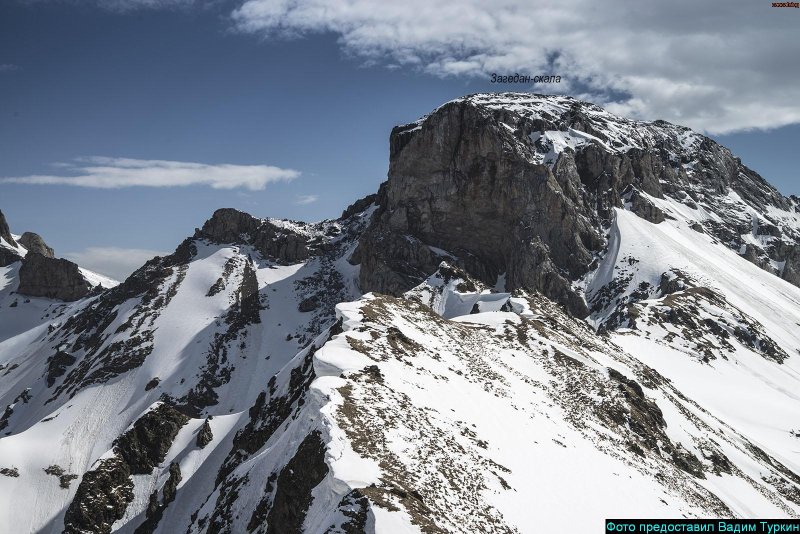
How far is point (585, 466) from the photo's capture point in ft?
107

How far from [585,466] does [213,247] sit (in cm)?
13980

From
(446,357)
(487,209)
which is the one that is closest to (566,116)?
(487,209)

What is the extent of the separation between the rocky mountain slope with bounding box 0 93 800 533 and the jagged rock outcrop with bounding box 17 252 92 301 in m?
0.71

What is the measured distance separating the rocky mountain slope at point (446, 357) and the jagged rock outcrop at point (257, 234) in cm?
64

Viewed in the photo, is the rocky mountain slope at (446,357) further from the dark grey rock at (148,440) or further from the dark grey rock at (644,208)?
the dark grey rock at (644,208)

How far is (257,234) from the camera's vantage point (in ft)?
534

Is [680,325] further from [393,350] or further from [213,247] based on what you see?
[213,247]

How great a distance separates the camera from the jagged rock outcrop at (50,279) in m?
173

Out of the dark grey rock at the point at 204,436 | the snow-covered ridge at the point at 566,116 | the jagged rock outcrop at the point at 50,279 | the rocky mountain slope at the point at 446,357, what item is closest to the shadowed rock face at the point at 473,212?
the rocky mountain slope at the point at 446,357

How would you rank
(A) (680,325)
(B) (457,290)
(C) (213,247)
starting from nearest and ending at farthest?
1. (B) (457,290)
2. (A) (680,325)
3. (C) (213,247)

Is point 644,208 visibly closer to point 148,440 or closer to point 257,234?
point 257,234

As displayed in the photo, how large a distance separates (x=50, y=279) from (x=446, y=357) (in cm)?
Answer: 17478

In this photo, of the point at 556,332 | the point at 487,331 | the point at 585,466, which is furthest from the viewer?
the point at 556,332

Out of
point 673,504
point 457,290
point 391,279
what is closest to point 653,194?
point 391,279
